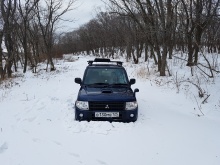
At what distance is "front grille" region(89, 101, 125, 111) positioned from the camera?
737cm

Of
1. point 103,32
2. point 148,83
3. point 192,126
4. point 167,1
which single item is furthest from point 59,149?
point 103,32

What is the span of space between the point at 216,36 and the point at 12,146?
504 inches

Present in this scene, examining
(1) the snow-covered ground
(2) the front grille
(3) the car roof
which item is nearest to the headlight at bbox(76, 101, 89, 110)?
(2) the front grille

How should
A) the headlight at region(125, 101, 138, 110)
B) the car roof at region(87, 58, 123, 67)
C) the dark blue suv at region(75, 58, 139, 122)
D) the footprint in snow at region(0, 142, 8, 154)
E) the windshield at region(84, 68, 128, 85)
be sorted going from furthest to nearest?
the car roof at region(87, 58, 123, 67) < the windshield at region(84, 68, 128, 85) < the headlight at region(125, 101, 138, 110) < the dark blue suv at region(75, 58, 139, 122) < the footprint in snow at region(0, 142, 8, 154)

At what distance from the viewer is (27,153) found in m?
5.74

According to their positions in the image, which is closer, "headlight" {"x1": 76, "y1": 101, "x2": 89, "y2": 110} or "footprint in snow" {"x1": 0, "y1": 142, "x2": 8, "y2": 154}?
"footprint in snow" {"x1": 0, "y1": 142, "x2": 8, "y2": 154}

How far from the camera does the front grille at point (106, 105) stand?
290 inches

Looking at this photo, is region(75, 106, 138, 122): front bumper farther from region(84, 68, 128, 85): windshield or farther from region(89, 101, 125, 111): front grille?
region(84, 68, 128, 85): windshield

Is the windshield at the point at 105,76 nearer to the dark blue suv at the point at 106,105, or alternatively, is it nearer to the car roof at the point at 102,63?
the car roof at the point at 102,63

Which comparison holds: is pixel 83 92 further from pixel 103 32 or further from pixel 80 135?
pixel 103 32

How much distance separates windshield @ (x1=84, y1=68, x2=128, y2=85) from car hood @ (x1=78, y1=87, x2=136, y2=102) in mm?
568

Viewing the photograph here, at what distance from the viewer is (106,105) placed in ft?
24.1

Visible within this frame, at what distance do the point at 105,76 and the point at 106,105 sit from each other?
1614mm

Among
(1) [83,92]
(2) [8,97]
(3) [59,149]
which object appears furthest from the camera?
(2) [8,97]
